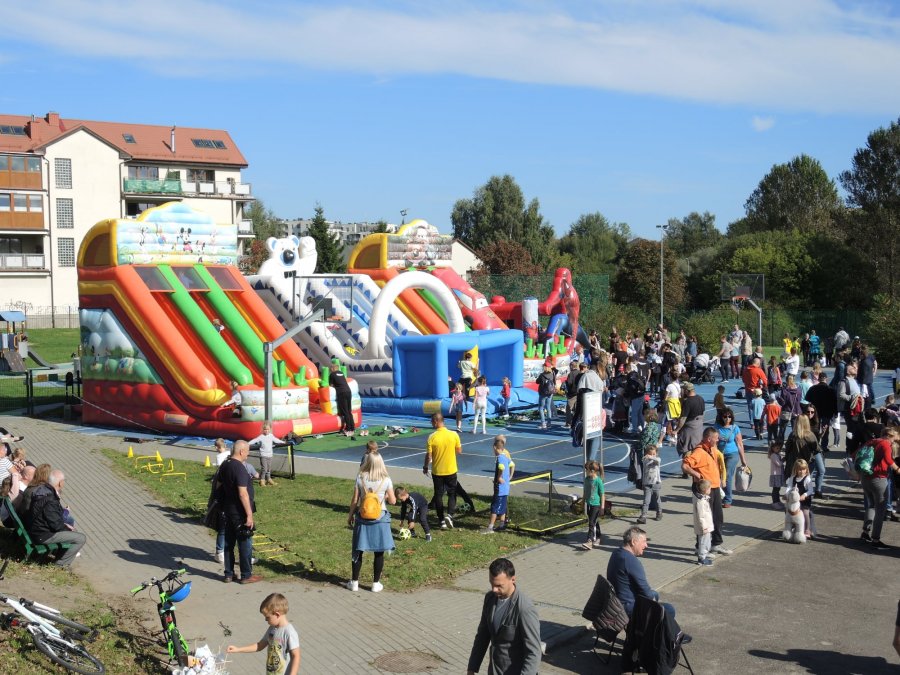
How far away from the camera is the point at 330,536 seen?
12.1 m

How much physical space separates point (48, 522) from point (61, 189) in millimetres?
42733

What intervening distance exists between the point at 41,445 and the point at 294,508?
8.06 meters

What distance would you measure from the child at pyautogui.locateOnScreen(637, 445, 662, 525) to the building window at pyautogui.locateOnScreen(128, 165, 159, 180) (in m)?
45.1

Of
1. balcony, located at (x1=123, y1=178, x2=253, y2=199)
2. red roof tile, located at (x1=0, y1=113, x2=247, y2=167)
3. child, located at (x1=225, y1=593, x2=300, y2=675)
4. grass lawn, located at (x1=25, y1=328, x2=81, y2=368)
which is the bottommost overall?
child, located at (x1=225, y1=593, x2=300, y2=675)

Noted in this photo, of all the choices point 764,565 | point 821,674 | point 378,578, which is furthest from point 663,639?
point 764,565

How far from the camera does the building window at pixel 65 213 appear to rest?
161ft

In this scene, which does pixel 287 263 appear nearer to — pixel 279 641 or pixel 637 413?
pixel 637 413

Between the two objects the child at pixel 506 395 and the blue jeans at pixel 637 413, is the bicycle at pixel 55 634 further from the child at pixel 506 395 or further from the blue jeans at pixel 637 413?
the child at pixel 506 395

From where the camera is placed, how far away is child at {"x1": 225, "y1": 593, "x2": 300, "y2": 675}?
6725mm

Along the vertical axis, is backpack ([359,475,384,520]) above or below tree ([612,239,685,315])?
below

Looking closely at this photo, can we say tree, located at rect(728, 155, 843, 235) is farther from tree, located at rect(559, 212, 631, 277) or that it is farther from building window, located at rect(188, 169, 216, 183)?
building window, located at rect(188, 169, 216, 183)

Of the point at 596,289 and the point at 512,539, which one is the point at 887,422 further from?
the point at 596,289

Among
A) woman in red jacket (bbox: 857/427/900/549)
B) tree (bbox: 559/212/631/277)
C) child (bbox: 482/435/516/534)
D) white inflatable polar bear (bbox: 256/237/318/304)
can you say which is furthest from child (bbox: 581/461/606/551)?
tree (bbox: 559/212/631/277)

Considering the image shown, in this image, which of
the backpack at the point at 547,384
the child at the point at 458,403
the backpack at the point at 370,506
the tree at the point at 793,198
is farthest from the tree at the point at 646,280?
the backpack at the point at 370,506
